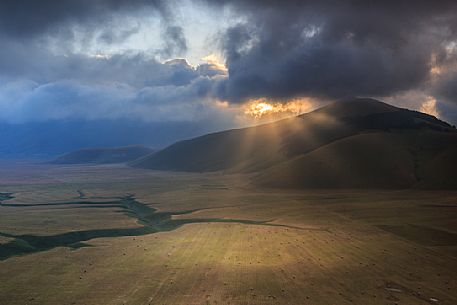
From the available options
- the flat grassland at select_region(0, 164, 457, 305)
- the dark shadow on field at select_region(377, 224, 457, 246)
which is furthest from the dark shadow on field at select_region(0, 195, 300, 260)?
the dark shadow on field at select_region(377, 224, 457, 246)

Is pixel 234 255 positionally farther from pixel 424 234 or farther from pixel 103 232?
pixel 424 234

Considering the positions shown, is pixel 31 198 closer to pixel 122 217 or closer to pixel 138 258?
pixel 122 217

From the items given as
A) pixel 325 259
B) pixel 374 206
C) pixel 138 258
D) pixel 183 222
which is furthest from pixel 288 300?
pixel 374 206

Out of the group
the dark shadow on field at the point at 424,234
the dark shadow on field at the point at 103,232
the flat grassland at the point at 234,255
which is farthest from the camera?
the dark shadow on field at the point at 424,234

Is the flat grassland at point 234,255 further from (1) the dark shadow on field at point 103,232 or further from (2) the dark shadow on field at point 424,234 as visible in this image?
(1) the dark shadow on field at point 103,232

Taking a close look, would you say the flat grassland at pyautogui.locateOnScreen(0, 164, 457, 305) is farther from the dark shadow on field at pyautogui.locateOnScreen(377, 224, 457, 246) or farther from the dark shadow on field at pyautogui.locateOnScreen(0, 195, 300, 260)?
the dark shadow on field at pyautogui.locateOnScreen(0, 195, 300, 260)

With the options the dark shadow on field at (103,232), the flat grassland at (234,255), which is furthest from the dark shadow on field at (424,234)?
the dark shadow on field at (103,232)

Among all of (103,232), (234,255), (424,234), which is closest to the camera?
(234,255)

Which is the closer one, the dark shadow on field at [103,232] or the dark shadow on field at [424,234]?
the dark shadow on field at [103,232]

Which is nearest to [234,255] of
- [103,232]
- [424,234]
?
→ [103,232]
